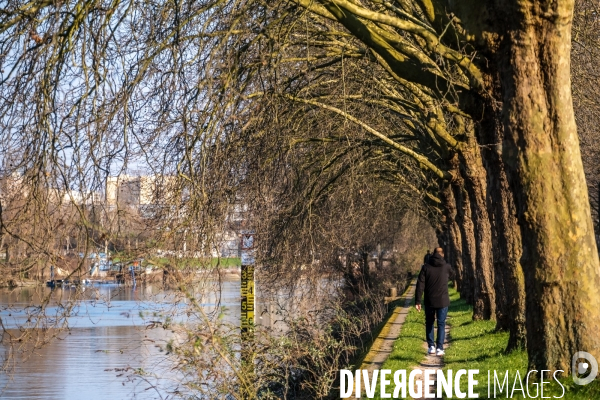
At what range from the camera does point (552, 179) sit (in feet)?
31.0

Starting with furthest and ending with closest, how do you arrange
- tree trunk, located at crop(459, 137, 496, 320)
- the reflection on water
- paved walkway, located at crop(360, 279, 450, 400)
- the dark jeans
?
tree trunk, located at crop(459, 137, 496, 320), the dark jeans, paved walkway, located at crop(360, 279, 450, 400), the reflection on water

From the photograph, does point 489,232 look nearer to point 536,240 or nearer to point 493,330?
point 493,330

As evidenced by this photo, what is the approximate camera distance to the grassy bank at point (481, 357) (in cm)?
920

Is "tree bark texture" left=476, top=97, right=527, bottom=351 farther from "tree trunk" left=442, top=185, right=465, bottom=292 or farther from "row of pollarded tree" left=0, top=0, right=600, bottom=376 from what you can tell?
"tree trunk" left=442, top=185, right=465, bottom=292

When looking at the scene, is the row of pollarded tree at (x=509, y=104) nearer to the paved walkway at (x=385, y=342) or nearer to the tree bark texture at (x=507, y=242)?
the tree bark texture at (x=507, y=242)

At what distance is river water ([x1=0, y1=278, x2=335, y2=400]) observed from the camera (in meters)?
9.41

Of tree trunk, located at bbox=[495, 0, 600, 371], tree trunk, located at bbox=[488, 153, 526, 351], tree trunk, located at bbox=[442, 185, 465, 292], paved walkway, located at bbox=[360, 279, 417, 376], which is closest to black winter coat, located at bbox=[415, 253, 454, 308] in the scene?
tree trunk, located at bbox=[488, 153, 526, 351]

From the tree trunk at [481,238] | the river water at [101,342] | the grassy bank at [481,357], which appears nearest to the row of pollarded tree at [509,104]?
the grassy bank at [481,357]

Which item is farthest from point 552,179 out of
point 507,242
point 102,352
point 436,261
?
point 102,352

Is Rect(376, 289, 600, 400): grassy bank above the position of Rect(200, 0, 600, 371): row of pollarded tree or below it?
below

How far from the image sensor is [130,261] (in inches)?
388

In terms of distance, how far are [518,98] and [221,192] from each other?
17.8ft

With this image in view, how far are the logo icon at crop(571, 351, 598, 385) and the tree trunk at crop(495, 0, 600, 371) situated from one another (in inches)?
2.6

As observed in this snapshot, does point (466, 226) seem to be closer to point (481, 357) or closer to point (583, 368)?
point (481, 357)
